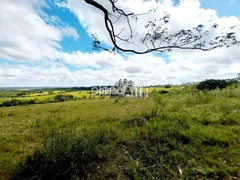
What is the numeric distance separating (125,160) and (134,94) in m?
24.5

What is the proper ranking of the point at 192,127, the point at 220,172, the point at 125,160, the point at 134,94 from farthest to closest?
the point at 134,94 → the point at 192,127 → the point at 125,160 → the point at 220,172

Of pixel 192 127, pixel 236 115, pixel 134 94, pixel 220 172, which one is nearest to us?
pixel 220 172

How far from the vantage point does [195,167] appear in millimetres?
3609

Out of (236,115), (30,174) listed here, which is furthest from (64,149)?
(236,115)

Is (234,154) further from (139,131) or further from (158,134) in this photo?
(139,131)
